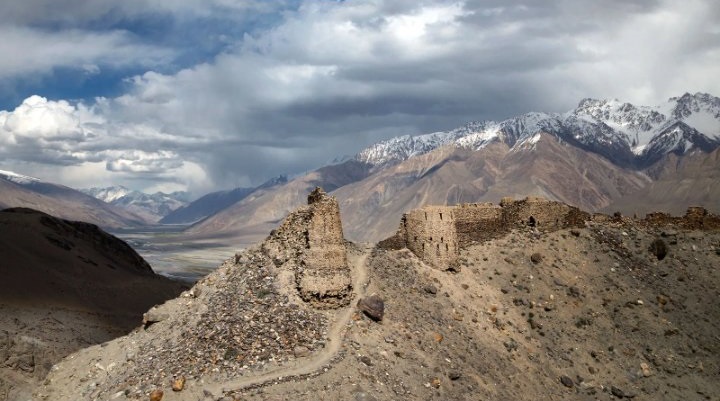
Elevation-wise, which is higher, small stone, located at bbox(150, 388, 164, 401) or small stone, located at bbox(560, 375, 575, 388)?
small stone, located at bbox(150, 388, 164, 401)

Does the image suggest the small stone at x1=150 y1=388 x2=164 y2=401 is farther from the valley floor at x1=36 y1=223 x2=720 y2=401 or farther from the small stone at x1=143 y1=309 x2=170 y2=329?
the small stone at x1=143 y1=309 x2=170 y2=329

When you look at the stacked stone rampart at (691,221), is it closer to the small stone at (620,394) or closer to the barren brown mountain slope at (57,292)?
the small stone at (620,394)

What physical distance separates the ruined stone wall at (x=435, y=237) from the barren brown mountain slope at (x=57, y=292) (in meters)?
20.8

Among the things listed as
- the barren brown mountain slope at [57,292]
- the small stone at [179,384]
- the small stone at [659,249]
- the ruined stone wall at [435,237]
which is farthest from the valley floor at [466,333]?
the barren brown mountain slope at [57,292]

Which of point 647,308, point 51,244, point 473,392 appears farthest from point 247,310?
point 51,244

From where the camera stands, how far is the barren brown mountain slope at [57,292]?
124ft

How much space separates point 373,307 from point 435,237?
7.60 metres

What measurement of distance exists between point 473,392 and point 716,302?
56.6 feet

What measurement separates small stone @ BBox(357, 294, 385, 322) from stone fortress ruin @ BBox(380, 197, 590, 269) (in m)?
6.66

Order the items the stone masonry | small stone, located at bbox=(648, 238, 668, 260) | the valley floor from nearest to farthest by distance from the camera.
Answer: the valley floor < the stone masonry < small stone, located at bbox=(648, 238, 668, 260)

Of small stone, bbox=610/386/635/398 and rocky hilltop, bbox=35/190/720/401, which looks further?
small stone, bbox=610/386/635/398

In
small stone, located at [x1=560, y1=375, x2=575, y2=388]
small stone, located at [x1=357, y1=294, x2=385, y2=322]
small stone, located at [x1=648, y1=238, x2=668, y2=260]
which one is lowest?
small stone, located at [x1=560, y1=375, x2=575, y2=388]

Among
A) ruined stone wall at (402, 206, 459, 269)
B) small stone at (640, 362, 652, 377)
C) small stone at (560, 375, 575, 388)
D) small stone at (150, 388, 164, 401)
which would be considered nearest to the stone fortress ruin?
ruined stone wall at (402, 206, 459, 269)

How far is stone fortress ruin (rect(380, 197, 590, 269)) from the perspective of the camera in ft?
110
